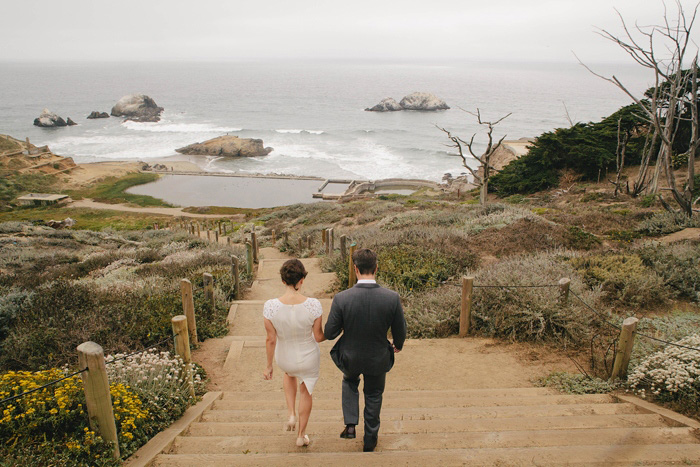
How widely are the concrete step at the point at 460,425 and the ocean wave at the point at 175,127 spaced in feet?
331

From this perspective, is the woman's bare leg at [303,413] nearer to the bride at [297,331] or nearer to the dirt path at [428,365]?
the bride at [297,331]

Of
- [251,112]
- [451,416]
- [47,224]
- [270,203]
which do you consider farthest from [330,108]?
[451,416]

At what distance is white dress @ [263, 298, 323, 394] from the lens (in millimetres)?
3949

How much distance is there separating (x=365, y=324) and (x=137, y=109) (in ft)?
417

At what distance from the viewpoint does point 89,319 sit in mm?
6898

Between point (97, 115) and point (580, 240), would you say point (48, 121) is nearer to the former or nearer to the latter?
point (97, 115)

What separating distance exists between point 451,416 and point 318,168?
216 ft

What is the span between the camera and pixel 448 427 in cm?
441

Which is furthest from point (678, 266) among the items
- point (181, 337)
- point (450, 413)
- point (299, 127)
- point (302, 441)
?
point (299, 127)

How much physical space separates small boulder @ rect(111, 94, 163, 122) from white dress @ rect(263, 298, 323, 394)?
120 metres

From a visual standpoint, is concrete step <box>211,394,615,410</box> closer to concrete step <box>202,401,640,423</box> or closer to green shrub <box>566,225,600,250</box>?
concrete step <box>202,401,640,423</box>

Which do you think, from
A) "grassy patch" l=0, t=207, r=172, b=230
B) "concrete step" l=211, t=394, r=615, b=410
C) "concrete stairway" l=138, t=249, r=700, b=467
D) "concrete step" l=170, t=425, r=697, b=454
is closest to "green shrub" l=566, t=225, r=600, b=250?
"concrete stairway" l=138, t=249, r=700, b=467

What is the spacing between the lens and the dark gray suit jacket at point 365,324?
3773mm

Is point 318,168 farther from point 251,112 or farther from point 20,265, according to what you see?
point 251,112
